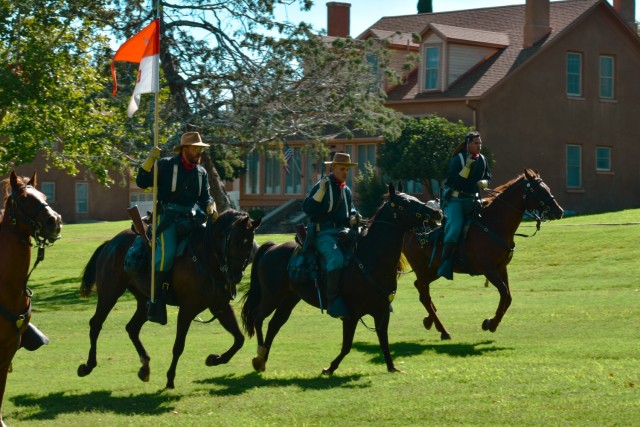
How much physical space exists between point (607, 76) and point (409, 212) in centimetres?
3940

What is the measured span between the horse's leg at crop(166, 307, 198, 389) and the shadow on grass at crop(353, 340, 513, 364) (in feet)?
9.88

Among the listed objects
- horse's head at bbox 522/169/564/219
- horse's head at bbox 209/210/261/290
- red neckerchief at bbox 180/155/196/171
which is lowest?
horse's head at bbox 209/210/261/290

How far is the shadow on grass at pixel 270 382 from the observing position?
44.1ft

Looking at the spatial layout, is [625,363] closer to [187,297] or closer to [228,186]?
[187,297]

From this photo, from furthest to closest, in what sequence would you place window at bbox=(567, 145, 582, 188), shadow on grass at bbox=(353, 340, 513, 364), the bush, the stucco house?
1. window at bbox=(567, 145, 582, 188)
2. the stucco house
3. the bush
4. shadow on grass at bbox=(353, 340, 513, 364)

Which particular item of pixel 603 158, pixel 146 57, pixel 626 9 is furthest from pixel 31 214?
pixel 626 9

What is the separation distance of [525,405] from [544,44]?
38947 mm

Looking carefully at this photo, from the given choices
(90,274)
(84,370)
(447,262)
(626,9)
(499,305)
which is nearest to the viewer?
(84,370)

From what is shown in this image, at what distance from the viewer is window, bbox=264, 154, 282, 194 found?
187ft

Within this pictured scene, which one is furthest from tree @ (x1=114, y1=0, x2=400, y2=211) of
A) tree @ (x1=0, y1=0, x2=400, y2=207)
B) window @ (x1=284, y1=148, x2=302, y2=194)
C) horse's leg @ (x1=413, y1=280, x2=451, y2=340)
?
window @ (x1=284, y1=148, x2=302, y2=194)

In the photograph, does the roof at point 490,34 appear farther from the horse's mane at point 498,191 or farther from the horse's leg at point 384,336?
the horse's leg at point 384,336

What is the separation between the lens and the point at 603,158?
2040 inches

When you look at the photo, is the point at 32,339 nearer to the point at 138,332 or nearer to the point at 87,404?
the point at 87,404

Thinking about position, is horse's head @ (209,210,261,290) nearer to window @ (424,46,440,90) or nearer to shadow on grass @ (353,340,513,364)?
shadow on grass @ (353,340,513,364)
